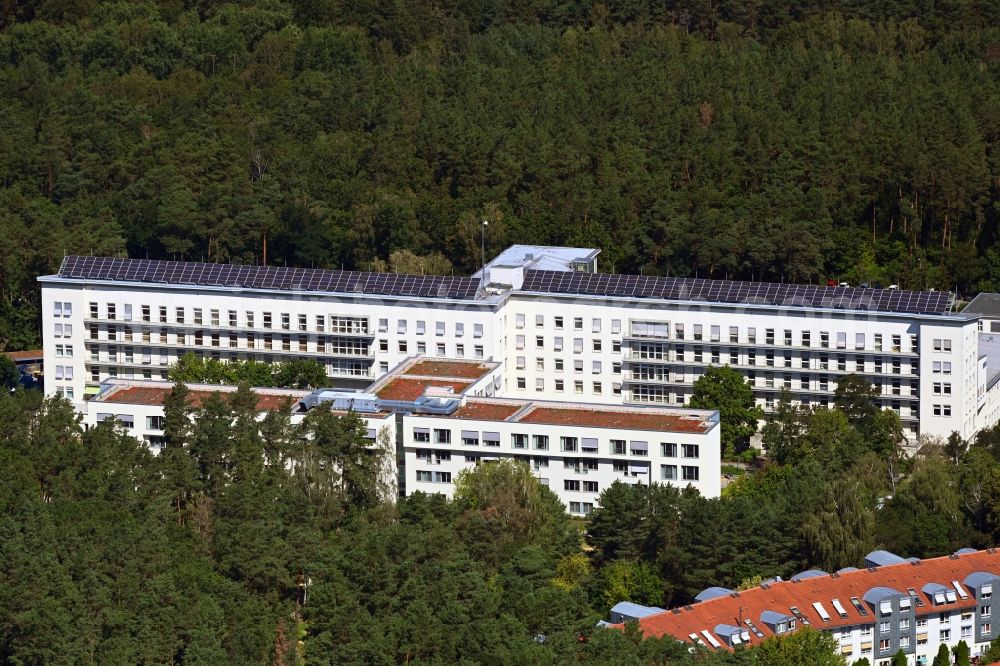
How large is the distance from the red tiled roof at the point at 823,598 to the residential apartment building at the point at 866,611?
3cm

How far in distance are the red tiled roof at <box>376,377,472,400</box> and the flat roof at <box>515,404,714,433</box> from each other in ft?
14.3

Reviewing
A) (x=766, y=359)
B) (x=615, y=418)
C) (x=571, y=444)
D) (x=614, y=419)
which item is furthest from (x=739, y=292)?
(x=571, y=444)

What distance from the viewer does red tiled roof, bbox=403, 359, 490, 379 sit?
303 feet

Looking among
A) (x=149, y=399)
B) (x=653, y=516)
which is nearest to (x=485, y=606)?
(x=653, y=516)

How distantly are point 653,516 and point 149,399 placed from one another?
23593 millimetres

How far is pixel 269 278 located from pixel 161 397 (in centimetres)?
1184

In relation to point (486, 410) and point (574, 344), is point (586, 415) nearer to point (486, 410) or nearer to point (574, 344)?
point (486, 410)

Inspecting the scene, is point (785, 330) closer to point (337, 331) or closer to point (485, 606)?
point (337, 331)

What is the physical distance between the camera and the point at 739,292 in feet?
316

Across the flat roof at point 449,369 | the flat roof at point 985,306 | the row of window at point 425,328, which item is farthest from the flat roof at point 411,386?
the flat roof at point 985,306

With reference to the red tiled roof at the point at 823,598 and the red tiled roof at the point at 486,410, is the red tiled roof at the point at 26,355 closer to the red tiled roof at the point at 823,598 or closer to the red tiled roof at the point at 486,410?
the red tiled roof at the point at 486,410

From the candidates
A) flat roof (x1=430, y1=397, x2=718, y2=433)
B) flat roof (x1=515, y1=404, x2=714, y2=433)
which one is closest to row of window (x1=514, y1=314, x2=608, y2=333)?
flat roof (x1=430, y1=397, x2=718, y2=433)

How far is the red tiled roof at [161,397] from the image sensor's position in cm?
8818

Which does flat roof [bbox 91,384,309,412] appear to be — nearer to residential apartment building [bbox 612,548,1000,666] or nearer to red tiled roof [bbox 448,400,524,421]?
red tiled roof [bbox 448,400,524,421]
